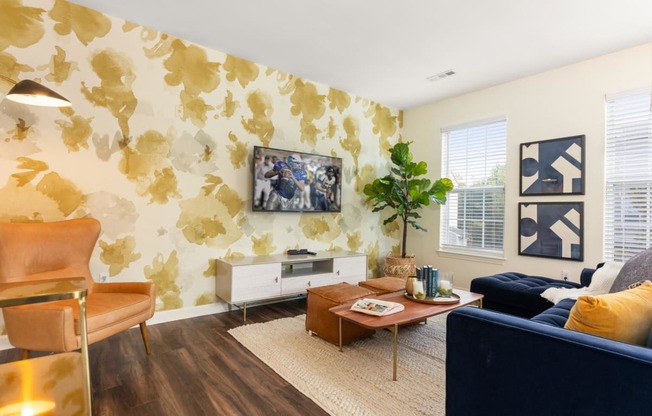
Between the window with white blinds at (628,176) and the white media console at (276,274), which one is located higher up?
the window with white blinds at (628,176)

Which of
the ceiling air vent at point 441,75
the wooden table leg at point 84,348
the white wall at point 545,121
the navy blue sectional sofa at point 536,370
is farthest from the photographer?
the ceiling air vent at point 441,75

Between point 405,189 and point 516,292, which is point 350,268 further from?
point 516,292

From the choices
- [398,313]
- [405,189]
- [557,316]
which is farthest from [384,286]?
[405,189]

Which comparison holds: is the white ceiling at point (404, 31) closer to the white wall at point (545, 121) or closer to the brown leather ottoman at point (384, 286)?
the white wall at point (545, 121)

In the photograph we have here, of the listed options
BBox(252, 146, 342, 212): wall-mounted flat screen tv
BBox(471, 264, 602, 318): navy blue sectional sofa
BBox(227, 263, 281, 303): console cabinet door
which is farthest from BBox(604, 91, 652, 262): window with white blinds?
BBox(227, 263, 281, 303): console cabinet door

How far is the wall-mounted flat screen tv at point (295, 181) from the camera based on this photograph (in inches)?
142

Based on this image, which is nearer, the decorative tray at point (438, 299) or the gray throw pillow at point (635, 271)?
the gray throw pillow at point (635, 271)

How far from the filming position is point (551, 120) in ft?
12.0

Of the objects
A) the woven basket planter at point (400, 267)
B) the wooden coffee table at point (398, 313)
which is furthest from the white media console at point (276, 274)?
the wooden coffee table at point (398, 313)

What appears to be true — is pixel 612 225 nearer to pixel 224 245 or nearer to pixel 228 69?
pixel 224 245

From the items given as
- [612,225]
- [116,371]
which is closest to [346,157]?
[612,225]

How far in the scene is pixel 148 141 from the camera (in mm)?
3023

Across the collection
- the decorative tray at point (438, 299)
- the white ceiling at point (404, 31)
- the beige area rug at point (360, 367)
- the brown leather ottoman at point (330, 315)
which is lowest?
the beige area rug at point (360, 367)

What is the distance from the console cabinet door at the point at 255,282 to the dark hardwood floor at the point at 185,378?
16.9 inches
